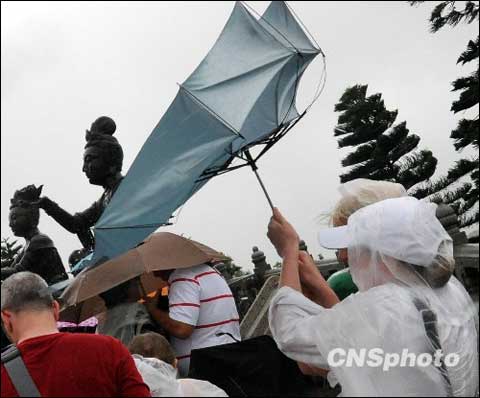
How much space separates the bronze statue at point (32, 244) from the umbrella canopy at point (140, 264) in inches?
73.1

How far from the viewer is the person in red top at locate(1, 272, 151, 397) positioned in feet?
6.36

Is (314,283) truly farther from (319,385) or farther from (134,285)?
(134,285)

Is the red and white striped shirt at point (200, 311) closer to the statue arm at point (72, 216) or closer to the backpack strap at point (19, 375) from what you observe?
the backpack strap at point (19, 375)

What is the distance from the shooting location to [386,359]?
174 cm

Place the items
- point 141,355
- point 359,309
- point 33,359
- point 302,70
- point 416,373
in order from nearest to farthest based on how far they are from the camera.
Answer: point 416,373 → point 359,309 → point 33,359 → point 141,355 → point 302,70

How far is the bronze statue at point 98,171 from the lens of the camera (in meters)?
5.18

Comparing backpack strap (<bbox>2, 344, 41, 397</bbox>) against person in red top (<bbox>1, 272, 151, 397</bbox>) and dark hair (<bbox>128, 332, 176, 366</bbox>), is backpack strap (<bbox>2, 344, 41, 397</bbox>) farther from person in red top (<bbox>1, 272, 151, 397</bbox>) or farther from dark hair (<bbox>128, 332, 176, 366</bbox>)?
dark hair (<bbox>128, 332, 176, 366</bbox>)

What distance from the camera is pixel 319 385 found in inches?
118

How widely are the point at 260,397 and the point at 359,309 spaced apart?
1.11m

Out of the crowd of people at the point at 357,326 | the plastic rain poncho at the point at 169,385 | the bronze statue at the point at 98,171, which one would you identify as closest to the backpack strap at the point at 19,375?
the crowd of people at the point at 357,326

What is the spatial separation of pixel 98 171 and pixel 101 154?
5.9 inches

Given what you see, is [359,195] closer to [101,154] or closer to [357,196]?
[357,196]

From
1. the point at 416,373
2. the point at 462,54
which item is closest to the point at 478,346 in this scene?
the point at 416,373

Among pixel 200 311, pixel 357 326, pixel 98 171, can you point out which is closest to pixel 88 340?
pixel 357 326
